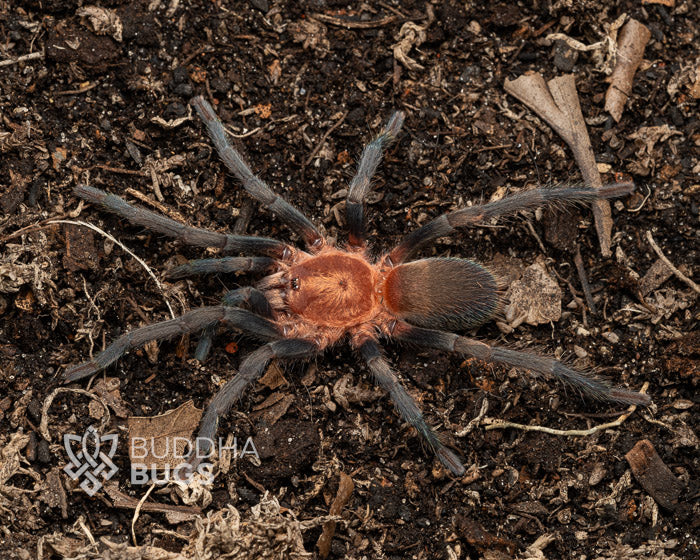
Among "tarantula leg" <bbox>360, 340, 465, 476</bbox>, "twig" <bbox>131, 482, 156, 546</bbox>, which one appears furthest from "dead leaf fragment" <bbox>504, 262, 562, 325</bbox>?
"twig" <bbox>131, 482, 156, 546</bbox>

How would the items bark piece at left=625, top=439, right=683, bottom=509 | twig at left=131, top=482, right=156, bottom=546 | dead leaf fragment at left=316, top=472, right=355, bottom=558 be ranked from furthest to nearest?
bark piece at left=625, top=439, right=683, bottom=509 → dead leaf fragment at left=316, top=472, right=355, bottom=558 → twig at left=131, top=482, right=156, bottom=546

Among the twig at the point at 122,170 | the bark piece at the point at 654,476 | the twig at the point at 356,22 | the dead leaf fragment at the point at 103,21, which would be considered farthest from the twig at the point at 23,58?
the bark piece at the point at 654,476

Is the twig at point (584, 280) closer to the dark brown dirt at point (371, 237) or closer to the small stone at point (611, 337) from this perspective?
the dark brown dirt at point (371, 237)

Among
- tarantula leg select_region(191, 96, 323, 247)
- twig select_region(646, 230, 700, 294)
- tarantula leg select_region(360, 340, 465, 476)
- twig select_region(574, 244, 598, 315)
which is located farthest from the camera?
twig select_region(574, 244, 598, 315)

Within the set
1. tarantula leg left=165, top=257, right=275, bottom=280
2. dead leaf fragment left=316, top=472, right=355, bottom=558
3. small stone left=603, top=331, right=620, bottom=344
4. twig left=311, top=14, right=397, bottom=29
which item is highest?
twig left=311, top=14, right=397, bottom=29

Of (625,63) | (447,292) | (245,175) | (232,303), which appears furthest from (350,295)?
(625,63)

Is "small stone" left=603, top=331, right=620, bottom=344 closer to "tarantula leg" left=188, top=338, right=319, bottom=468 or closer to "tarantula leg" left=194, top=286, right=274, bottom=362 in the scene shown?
"tarantula leg" left=188, top=338, right=319, bottom=468

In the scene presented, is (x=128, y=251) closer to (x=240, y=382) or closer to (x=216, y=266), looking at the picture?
(x=216, y=266)
